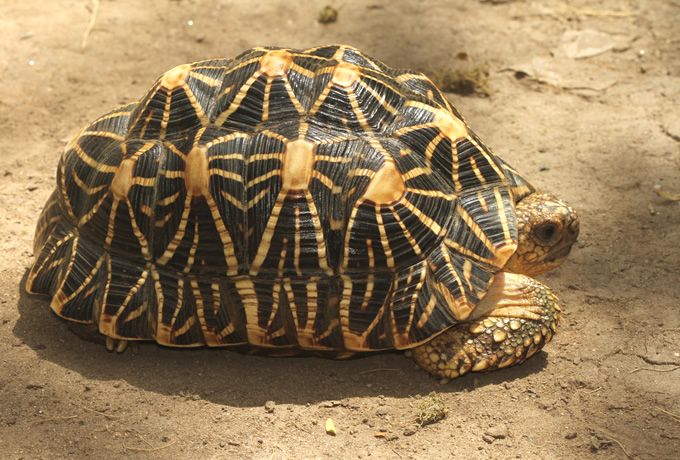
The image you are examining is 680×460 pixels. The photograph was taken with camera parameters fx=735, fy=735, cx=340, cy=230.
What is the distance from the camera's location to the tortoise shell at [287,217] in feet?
12.9

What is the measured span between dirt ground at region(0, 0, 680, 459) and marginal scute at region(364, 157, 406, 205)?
1.04 meters

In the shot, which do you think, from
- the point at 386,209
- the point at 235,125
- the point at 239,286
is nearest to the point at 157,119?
the point at 235,125

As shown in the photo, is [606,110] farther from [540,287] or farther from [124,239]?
[124,239]

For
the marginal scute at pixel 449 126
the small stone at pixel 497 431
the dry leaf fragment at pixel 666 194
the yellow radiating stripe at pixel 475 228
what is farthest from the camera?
the dry leaf fragment at pixel 666 194

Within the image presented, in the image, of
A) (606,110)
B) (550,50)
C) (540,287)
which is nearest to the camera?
Answer: (540,287)

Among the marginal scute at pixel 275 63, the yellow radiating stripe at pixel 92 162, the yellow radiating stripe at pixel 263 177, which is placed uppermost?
the marginal scute at pixel 275 63

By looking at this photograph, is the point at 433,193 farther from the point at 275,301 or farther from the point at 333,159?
the point at 275,301

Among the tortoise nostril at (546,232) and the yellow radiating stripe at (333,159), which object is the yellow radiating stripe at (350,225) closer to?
the yellow radiating stripe at (333,159)

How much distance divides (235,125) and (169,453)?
1771mm

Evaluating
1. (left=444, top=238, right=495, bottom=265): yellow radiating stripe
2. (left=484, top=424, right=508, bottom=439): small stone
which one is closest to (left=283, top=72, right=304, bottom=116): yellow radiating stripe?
(left=444, top=238, right=495, bottom=265): yellow radiating stripe

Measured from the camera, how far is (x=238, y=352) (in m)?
4.38

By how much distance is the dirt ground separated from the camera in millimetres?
3859

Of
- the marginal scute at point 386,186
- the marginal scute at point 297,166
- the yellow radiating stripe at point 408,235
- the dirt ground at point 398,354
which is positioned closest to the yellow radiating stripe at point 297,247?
the marginal scute at point 297,166

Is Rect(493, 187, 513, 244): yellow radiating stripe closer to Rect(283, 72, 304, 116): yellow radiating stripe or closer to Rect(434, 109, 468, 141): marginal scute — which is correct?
Rect(434, 109, 468, 141): marginal scute
